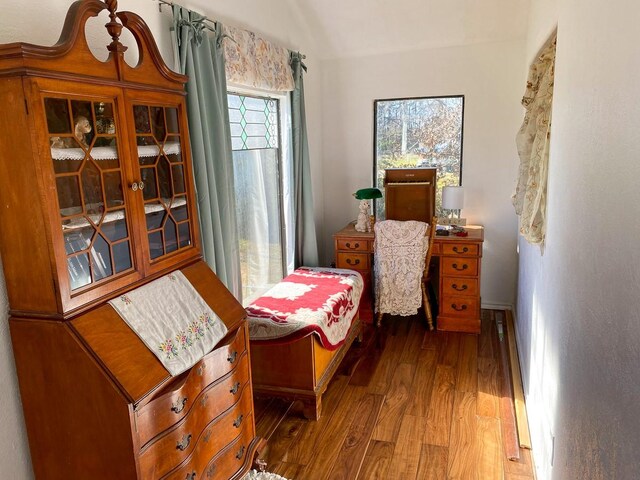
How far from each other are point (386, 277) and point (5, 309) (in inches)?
109

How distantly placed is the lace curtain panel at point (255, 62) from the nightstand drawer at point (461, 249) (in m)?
1.66

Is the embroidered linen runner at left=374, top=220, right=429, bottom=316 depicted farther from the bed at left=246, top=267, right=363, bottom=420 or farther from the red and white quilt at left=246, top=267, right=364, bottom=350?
the bed at left=246, top=267, right=363, bottom=420

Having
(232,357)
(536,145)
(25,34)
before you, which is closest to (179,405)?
(232,357)

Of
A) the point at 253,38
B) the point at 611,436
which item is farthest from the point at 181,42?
the point at 611,436

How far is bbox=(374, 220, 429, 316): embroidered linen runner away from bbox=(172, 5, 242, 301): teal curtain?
1.37 meters

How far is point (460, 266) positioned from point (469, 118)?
4.07ft

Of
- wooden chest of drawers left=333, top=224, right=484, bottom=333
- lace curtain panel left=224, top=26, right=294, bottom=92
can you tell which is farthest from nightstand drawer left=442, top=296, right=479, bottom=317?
lace curtain panel left=224, top=26, right=294, bottom=92

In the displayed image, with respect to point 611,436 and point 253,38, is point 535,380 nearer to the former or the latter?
point 611,436

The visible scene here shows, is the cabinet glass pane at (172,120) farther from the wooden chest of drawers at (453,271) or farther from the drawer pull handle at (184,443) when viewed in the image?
the wooden chest of drawers at (453,271)

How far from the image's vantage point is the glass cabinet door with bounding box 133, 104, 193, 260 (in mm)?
1772

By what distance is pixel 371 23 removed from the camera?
396cm

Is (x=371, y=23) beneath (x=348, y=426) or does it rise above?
above

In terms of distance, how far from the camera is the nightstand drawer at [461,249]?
149 inches

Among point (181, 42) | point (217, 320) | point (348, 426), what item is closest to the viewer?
point (217, 320)
